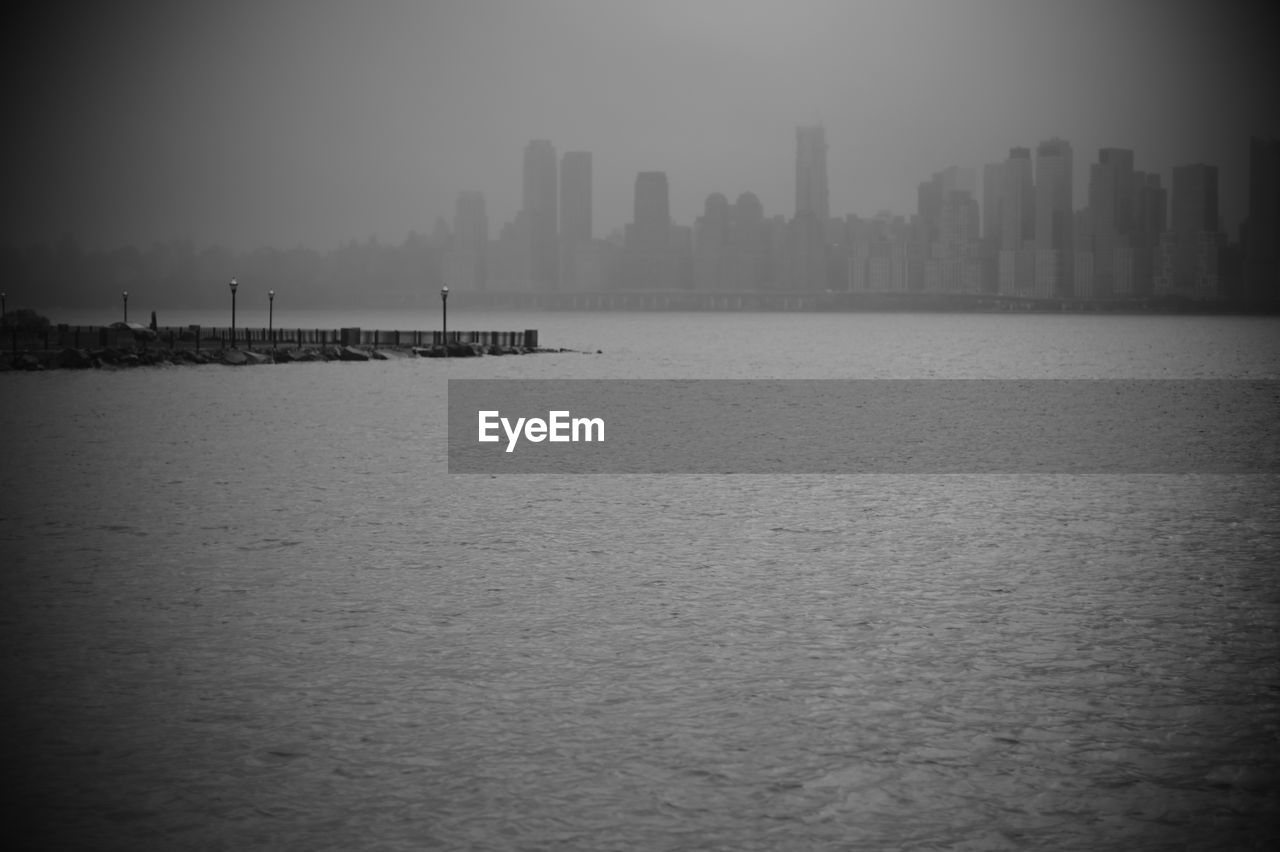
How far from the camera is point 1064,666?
31.3 ft

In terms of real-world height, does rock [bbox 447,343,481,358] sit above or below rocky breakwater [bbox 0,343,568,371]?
above

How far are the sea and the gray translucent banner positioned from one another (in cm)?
382

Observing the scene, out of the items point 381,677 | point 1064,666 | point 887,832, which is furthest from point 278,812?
point 1064,666

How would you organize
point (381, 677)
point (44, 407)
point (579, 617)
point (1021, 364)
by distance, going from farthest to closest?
1. point (1021, 364)
2. point (44, 407)
3. point (579, 617)
4. point (381, 677)

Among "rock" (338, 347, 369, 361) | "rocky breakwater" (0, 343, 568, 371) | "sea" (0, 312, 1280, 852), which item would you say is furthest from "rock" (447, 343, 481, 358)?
"sea" (0, 312, 1280, 852)

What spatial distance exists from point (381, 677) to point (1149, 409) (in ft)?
116

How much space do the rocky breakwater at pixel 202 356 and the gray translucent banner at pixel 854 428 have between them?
786 inches

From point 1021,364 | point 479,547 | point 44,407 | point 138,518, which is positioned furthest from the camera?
point 1021,364

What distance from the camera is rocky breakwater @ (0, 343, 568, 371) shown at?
56.9 m

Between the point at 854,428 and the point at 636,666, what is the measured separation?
23223mm

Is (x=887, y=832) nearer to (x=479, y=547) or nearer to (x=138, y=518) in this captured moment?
(x=479, y=547)
